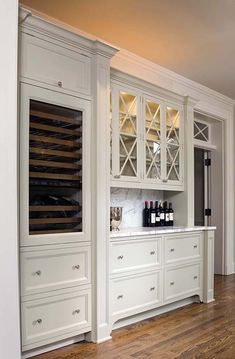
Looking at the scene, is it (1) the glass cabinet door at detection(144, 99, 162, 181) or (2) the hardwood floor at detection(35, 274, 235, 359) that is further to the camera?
(1) the glass cabinet door at detection(144, 99, 162, 181)

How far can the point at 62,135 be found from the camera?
3098mm

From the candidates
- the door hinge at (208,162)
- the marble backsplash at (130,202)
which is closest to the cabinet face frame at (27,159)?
the marble backsplash at (130,202)

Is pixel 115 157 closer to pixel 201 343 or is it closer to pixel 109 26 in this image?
pixel 109 26

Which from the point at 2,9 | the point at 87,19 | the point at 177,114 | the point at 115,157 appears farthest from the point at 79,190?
the point at 177,114

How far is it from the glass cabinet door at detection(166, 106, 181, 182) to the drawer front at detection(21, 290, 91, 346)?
1.90 m

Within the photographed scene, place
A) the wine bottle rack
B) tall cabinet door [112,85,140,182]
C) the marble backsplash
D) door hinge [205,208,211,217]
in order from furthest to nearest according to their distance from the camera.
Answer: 1. door hinge [205,208,211,217]
2. the marble backsplash
3. tall cabinet door [112,85,140,182]
4. the wine bottle rack

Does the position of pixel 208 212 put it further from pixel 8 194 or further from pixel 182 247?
pixel 8 194

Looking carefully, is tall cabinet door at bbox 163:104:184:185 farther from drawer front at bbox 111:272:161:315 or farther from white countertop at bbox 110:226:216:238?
drawer front at bbox 111:272:161:315

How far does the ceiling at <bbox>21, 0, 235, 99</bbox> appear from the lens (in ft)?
11.2

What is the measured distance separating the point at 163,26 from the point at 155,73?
1179mm

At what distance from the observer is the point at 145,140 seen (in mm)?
4137

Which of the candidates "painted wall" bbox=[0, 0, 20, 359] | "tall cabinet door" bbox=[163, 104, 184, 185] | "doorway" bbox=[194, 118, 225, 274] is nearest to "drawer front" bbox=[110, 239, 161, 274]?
"tall cabinet door" bbox=[163, 104, 184, 185]

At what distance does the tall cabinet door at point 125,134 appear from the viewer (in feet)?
12.3

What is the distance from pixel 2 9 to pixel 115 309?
2.49 m
